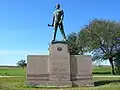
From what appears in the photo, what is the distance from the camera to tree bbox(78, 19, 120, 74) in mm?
55938

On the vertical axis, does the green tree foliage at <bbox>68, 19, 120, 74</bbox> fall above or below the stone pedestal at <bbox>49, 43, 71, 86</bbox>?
above

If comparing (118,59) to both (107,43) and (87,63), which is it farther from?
(87,63)

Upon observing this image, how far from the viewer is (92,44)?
189 feet

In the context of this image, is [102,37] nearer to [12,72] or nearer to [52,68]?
[12,72]

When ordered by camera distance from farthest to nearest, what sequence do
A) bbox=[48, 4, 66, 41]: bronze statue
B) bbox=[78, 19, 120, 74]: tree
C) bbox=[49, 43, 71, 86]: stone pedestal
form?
bbox=[78, 19, 120, 74]: tree
bbox=[48, 4, 66, 41]: bronze statue
bbox=[49, 43, 71, 86]: stone pedestal

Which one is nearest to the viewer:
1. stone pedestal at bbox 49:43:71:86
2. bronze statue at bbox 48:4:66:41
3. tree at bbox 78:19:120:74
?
stone pedestal at bbox 49:43:71:86

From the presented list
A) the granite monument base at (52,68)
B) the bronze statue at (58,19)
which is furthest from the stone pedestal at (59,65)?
the bronze statue at (58,19)

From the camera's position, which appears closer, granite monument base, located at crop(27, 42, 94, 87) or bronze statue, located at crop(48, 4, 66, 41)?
granite monument base, located at crop(27, 42, 94, 87)

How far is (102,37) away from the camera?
56.9m

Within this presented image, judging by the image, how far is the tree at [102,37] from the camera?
2202 inches

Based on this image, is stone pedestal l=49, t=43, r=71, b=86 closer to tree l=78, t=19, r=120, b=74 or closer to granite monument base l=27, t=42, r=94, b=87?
granite monument base l=27, t=42, r=94, b=87

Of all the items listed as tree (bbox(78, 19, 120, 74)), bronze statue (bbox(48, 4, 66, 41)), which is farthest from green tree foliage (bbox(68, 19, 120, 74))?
bronze statue (bbox(48, 4, 66, 41))

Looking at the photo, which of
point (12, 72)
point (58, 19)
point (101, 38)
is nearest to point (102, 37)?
point (101, 38)

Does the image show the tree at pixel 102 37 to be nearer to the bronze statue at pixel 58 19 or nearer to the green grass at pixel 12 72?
the green grass at pixel 12 72
